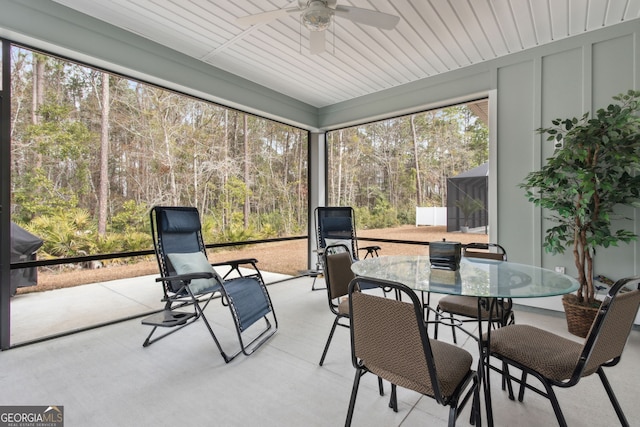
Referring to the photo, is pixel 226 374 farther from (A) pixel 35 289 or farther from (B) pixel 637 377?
(B) pixel 637 377

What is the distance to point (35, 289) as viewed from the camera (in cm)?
320

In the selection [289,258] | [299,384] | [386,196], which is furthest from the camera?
[289,258]

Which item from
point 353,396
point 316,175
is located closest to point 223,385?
point 353,396

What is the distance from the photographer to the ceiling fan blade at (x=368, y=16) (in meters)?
2.16

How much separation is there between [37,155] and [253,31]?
2.58 metres

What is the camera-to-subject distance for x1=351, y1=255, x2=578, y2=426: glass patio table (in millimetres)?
1583

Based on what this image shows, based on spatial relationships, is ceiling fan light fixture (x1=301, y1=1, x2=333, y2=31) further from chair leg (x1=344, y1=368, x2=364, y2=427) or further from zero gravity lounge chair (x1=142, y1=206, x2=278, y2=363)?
chair leg (x1=344, y1=368, x2=364, y2=427)

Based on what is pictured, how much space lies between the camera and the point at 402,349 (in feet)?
4.01

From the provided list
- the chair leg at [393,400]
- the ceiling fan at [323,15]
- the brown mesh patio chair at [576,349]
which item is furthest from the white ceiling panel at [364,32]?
the chair leg at [393,400]

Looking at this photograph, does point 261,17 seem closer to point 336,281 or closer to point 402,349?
point 336,281

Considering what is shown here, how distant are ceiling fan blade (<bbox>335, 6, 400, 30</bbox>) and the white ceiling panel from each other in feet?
0.58

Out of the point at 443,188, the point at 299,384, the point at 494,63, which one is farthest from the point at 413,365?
the point at 494,63

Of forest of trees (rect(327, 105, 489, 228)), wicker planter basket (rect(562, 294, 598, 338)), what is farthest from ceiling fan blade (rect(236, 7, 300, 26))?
wicker planter basket (rect(562, 294, 598, 338))

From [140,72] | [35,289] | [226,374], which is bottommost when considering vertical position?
[226,374]
